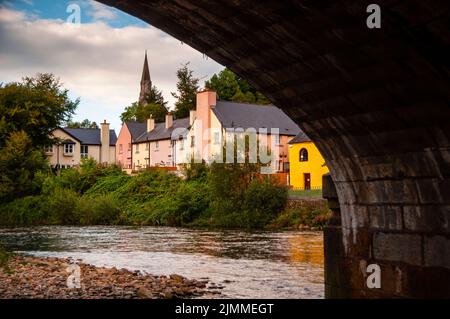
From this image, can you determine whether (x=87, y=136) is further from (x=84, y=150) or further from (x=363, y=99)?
(x=363, y=99)

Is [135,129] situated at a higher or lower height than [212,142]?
higher

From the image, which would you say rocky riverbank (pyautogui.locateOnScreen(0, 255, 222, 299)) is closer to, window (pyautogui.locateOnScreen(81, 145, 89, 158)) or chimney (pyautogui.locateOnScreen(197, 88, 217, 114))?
chimney (pyautogui.locateOnScreen(197, 88, 217, 114))

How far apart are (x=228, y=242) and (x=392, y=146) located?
20.4m

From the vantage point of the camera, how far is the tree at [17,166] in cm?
4872

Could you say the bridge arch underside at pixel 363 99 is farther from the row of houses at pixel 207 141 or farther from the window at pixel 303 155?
the window at pixel 303 155

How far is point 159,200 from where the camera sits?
1817 inches

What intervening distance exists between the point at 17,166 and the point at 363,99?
156ft

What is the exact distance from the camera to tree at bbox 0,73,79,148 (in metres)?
52.7

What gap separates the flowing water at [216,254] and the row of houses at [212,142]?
10.9 metres

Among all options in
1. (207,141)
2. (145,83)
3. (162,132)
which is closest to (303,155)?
(207,141)

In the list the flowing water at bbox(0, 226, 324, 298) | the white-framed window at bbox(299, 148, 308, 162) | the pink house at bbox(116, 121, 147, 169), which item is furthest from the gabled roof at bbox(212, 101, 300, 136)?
the flowing water at bbox(0, 226, 324, 298)

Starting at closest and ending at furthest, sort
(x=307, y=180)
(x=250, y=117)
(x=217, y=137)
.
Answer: (x=307, y=180), (x=217, y=137), (x=250, y=117)

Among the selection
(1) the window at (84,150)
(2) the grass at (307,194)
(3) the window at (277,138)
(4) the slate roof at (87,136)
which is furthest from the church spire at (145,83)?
(2) the grass at (307,194)
